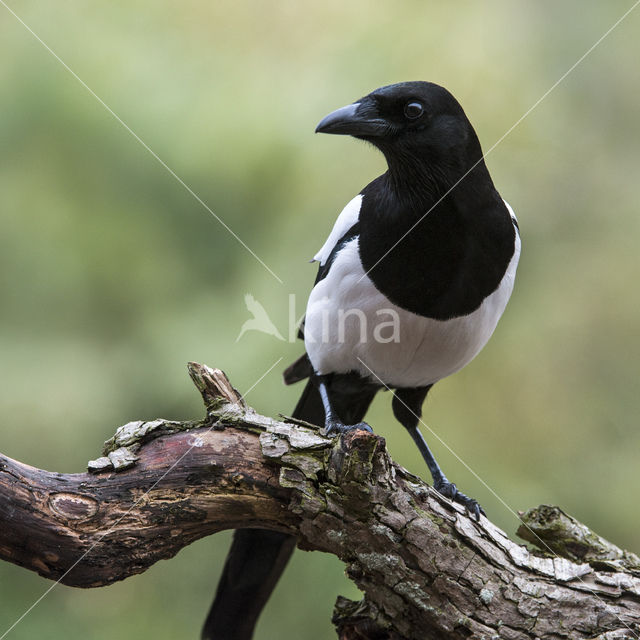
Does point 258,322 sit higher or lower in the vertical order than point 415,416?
higher

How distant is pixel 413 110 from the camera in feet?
4.40

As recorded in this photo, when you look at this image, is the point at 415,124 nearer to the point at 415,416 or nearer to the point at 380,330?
the point at 380,330

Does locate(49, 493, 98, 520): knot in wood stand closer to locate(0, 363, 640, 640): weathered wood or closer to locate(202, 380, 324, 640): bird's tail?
locate(0, 363, 640, 640): weathered wood

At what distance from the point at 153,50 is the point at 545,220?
1252 mm

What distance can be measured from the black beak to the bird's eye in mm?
40

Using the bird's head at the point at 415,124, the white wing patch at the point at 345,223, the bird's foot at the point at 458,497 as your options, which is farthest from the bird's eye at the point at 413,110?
the bird's foot at the point at 458,497

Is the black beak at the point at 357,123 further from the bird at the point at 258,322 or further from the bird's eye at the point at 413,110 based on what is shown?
the bird at the point at 258,322

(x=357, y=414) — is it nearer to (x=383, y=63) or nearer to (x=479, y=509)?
(x=479, y=509)

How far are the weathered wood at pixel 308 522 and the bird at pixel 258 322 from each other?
874 millimetres

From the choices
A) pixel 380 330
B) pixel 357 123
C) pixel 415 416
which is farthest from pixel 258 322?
pixel 357 123

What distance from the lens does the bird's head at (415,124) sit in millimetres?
1338

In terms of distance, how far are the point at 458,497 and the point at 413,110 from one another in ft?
2.42

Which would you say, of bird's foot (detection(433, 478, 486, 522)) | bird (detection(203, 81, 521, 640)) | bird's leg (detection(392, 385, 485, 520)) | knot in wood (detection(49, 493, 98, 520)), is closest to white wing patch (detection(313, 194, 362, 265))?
bird (detection(203, 81, 521, 640))

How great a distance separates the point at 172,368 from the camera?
6.97ft
